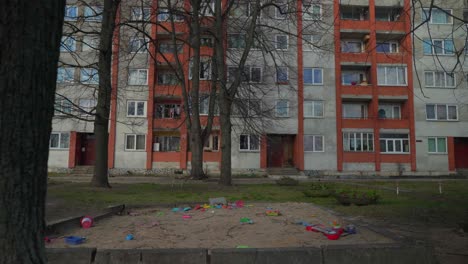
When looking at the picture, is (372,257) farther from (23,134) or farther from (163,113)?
(163,113)

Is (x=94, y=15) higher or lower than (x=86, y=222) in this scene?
higher

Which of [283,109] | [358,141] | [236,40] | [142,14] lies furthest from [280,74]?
[358,141]

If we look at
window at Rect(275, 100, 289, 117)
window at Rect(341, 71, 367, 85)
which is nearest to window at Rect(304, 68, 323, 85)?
window at Rect(341, 71, 367, 85)

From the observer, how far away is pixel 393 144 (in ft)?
111

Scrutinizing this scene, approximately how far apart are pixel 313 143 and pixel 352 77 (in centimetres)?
823

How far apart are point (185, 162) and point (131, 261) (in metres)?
28.1

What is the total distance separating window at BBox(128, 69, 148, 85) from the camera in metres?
33.1

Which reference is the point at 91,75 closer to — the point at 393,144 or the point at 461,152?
the point at 393,144

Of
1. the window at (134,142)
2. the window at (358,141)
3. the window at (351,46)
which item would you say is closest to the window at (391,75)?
the window at (351,46)

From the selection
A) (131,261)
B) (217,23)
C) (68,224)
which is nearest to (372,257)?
(131,261)

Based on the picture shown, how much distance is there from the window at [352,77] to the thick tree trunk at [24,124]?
3457 cm

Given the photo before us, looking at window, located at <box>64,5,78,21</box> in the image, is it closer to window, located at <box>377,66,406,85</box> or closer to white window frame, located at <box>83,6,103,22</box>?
white window frame, located at <box>83,6,103,22</box>

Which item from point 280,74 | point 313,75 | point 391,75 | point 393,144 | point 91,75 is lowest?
point 393,144

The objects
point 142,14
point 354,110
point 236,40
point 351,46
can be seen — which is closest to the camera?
point 142,14
